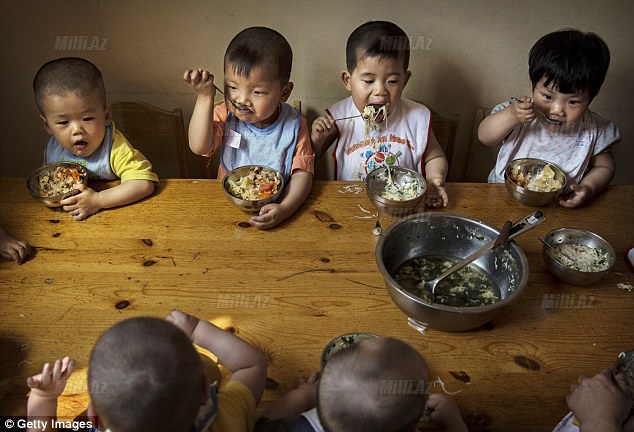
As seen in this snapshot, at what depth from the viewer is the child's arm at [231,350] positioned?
1.30 meters

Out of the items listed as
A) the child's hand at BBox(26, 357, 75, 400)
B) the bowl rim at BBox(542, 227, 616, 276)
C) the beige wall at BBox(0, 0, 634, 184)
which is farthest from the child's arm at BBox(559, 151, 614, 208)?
the child's hand at BBox(26, 357, 75, 400)

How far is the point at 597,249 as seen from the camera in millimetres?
1765

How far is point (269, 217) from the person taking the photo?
1.82 metres

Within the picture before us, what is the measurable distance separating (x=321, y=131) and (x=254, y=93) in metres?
0.47

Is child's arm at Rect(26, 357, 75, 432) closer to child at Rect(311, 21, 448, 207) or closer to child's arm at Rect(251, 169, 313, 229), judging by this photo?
child's arm at Rect(251, 169, 313, 229)

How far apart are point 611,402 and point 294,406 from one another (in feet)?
2.81

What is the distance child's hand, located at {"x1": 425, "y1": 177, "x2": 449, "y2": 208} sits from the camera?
6.55ft

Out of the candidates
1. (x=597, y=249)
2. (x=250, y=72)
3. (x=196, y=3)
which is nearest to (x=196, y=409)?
(x=250, y=72)

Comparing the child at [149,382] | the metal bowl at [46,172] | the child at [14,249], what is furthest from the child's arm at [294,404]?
the metal bowl at [46,172]

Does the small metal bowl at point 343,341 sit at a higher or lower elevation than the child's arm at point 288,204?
lower

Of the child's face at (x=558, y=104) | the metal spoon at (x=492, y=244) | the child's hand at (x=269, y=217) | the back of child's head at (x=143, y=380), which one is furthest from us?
the child's face at (x=558, y=104)

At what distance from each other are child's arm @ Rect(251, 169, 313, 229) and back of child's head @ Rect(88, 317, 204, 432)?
33.2 inches

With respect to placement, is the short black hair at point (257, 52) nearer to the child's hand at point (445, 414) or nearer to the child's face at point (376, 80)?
the child's face at point (376, 80)

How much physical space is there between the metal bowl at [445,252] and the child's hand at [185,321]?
0.59 metres
